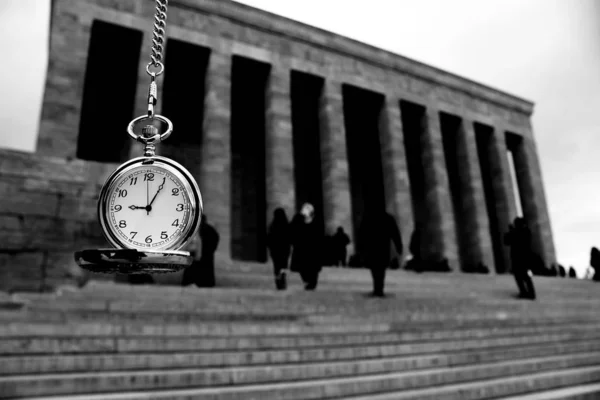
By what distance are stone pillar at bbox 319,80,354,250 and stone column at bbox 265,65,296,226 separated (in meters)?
1.93

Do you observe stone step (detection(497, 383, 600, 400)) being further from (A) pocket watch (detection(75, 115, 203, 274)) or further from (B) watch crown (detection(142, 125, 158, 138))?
(B) watch crown (detection(142, 125, 158, 138))

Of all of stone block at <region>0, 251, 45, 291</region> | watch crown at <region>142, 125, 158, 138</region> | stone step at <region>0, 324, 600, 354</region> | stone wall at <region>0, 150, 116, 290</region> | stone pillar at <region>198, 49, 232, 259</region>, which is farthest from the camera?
stone pillar at <region>198, 49, 232, 259</region>

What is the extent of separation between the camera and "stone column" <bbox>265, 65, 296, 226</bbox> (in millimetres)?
18031

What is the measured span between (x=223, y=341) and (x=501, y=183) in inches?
949

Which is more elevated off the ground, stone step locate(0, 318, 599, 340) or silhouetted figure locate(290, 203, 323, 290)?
silhouetted figure locate(290, 203, 323, 290)

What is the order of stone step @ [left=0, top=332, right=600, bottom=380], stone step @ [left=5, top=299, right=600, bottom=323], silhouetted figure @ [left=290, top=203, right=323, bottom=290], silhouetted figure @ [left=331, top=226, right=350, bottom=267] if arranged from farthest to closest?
1. silhouetted figure @ [left=331, top=226, right=350, bottom=267]
2. silhouetted figure @ [left=290, top=203, right=323, bottom=290]
3. stone step @ [left=5, top=299, right=600, bottom=323]
4. stone step @ [left=0, top=332, right=600, bottom=380]

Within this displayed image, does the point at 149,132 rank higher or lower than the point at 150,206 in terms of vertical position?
higher

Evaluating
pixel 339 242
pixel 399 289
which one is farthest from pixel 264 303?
pixel 339 242

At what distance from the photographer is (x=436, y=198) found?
22672 millimetres

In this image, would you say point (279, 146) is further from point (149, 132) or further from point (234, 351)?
point (149, 132)

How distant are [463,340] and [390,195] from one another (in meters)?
15.0

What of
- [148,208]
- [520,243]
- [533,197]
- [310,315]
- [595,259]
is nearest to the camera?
[148,208]

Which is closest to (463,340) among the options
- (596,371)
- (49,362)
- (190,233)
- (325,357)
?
(596,371)

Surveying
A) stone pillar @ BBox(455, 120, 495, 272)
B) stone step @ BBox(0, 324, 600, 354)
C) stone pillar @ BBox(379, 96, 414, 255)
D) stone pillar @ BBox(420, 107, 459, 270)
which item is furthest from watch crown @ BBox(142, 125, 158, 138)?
stone pillar @ BBox(455, 120, 495, 272)
